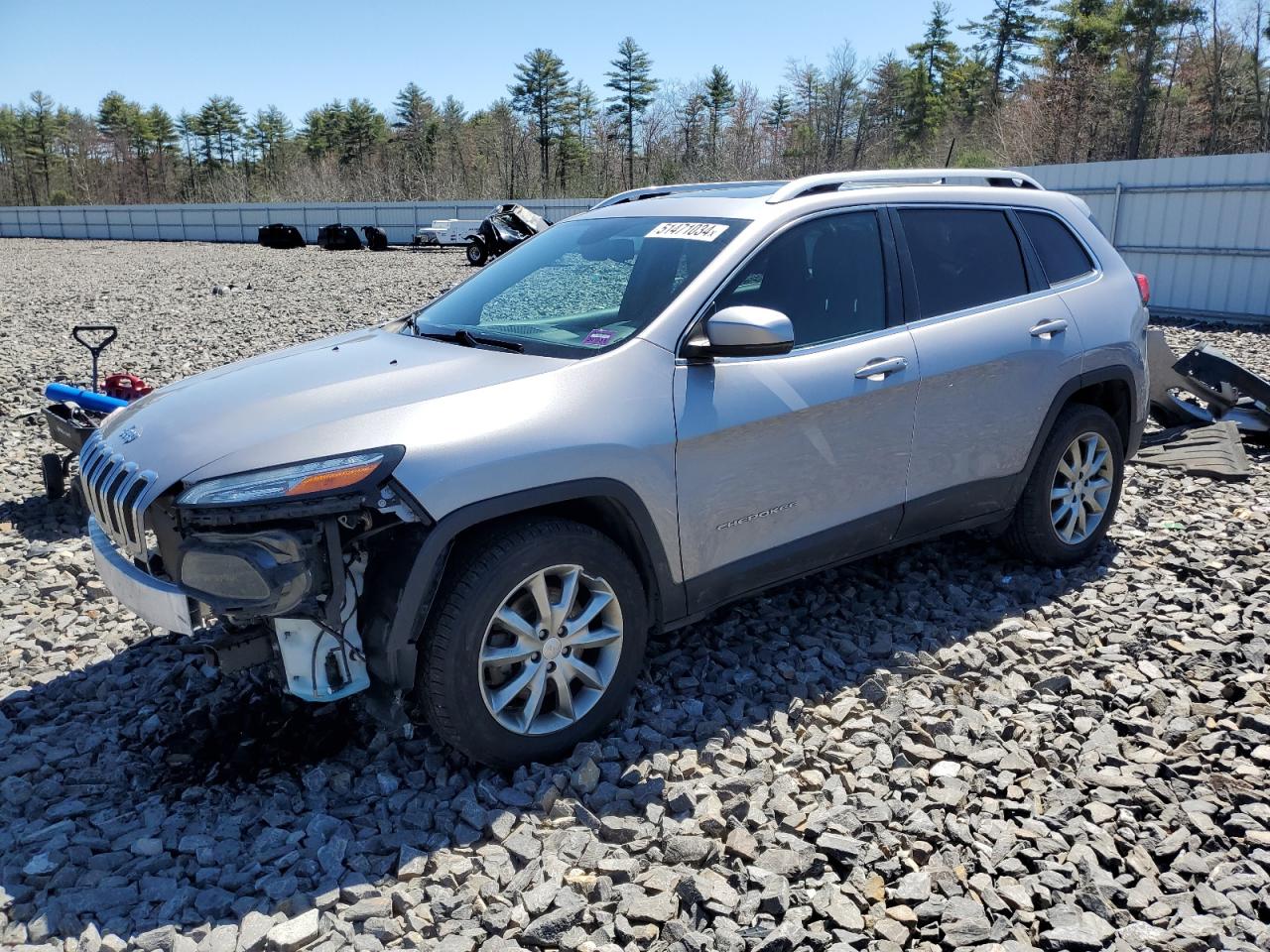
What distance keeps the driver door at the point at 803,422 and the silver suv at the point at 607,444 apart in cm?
1

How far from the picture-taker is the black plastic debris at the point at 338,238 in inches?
1460

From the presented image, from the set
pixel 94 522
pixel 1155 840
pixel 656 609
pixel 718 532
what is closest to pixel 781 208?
pixel 718 532

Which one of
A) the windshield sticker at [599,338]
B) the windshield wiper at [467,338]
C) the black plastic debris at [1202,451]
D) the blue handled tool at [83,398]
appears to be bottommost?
the black plastic debris at [1202,451]

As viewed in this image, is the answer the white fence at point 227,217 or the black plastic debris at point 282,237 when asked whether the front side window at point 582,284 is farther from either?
the black plastic debris at point 282,237

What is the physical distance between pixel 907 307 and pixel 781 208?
0.74 m

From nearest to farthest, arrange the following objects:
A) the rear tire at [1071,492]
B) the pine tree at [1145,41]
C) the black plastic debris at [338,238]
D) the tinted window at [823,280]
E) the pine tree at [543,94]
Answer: the tinted window at [823,280] → the rear tire at [1071,492] → the black plastic debris at [338,238] → the pine tree at [1145,41] → the pine tree at [543,94]

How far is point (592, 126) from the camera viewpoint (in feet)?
229

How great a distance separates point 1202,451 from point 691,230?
4.95 metres

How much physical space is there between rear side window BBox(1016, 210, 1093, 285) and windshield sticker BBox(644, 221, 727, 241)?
185 cm

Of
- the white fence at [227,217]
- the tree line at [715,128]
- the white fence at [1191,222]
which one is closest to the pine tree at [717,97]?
the tree line at [715,128]

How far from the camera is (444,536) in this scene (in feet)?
9.53

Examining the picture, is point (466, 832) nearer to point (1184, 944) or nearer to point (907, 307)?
point (1184, 944)

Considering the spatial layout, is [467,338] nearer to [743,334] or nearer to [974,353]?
[743,334]

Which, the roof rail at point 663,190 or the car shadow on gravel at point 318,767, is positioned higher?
the roof rail at point 663,190
